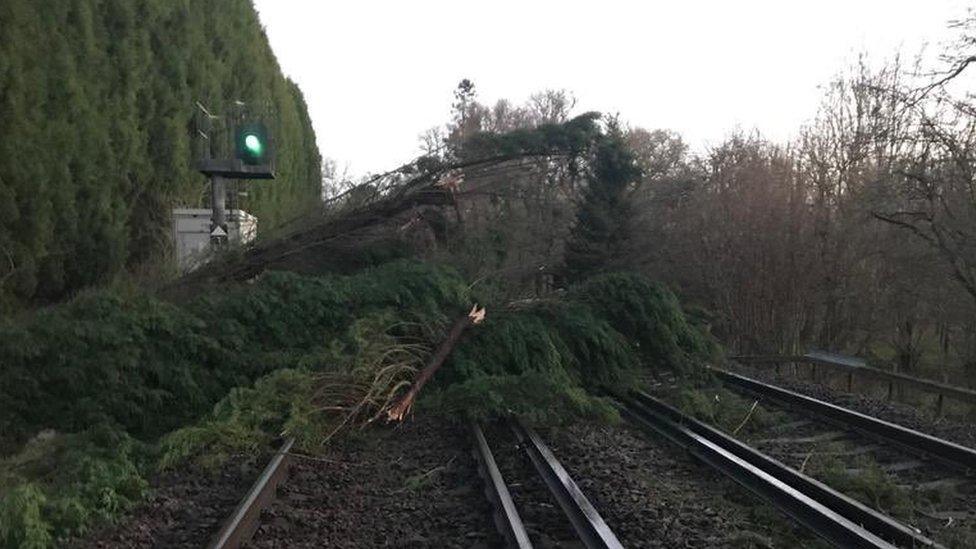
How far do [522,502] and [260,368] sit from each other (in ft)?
17.6

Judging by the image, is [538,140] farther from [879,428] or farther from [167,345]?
[879,428]

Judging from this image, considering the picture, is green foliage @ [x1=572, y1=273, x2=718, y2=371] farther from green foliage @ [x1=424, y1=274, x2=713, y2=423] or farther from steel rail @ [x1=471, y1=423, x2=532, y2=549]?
steel rail @ [x1=471, y1=423, x2=532, y2=549]

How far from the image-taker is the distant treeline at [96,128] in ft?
45.4

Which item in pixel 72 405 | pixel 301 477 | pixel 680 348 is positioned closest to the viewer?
pixel 301 477

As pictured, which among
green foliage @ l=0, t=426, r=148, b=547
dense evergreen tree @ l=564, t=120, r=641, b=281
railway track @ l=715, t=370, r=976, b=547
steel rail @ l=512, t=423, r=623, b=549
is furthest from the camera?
dense evergreen tree @ l=564, t=120, r=641, b=281

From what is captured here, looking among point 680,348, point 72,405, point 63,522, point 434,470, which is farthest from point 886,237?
point 63,522

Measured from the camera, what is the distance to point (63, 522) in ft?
19.0

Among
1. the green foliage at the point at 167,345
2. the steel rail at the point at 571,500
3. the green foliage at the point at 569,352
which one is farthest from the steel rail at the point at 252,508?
the green foliage at the point at 569,352

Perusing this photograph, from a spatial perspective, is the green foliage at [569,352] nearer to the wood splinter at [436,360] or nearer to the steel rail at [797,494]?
the wood splinter at [436,360]

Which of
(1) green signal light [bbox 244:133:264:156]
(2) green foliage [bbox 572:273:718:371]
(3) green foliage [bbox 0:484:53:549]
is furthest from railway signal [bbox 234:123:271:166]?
(3) green foliage [bbox 0:484:53:549]

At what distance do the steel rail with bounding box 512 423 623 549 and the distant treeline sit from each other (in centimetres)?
977

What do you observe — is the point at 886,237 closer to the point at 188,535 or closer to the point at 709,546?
the point at 709,546

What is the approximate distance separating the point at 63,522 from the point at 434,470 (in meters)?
3.42

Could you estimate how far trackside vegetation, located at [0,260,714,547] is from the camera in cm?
802
